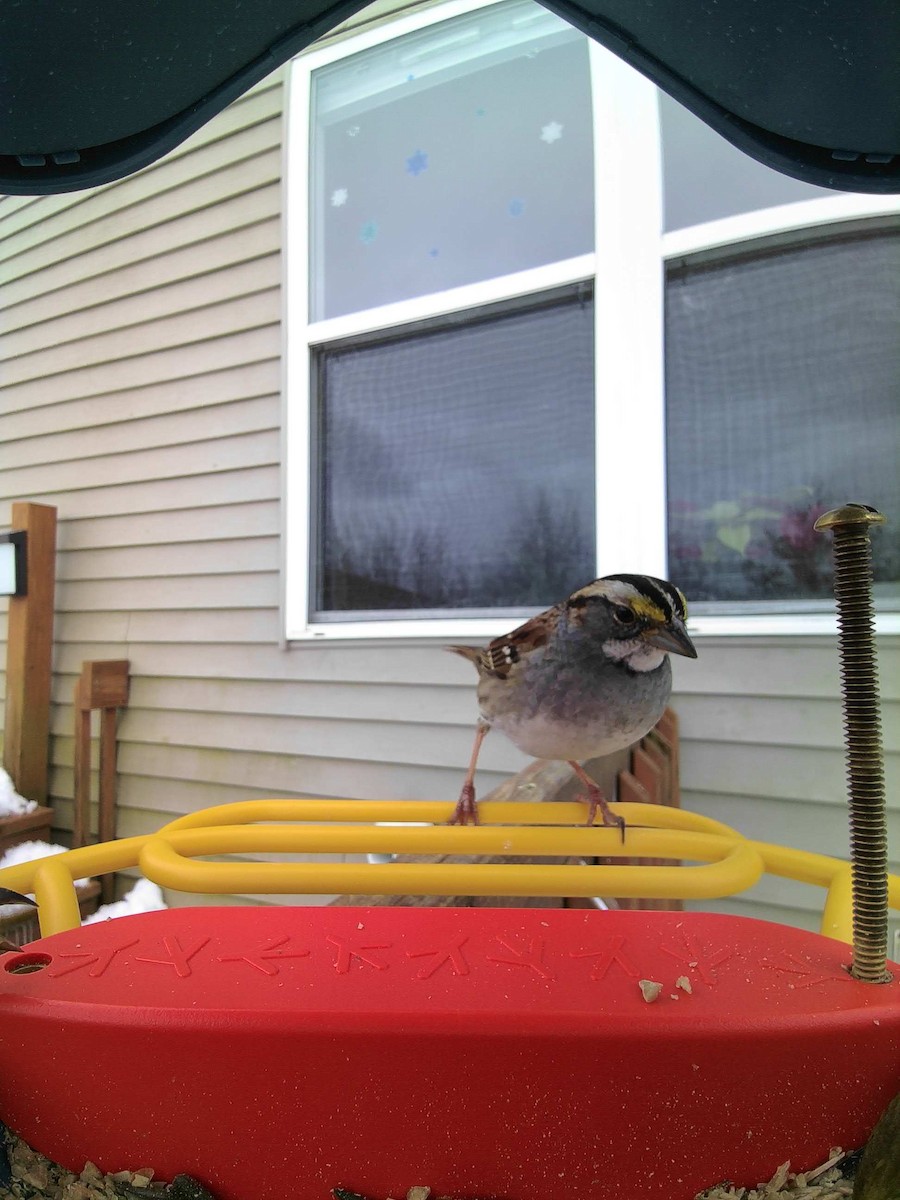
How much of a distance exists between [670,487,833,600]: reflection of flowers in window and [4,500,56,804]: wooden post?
337cm

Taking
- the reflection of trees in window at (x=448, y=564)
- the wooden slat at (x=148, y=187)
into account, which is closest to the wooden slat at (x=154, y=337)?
the wooden slat at (x=148, y=187)

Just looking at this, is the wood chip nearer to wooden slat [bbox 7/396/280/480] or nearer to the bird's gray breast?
the bird's gray breast

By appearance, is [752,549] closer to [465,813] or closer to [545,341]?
[545,341]

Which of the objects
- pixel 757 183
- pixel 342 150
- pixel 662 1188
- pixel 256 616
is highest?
pixel 342 150

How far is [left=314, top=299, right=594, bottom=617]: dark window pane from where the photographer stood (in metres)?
2.68

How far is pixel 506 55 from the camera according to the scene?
A: 110 inches

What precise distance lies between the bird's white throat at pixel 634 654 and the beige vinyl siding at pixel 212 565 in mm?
1283

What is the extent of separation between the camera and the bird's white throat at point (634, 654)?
1.12 m

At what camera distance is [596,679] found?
44.6 inches

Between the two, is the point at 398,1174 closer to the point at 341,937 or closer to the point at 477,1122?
the point at 477,1122

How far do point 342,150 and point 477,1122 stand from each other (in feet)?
12.0

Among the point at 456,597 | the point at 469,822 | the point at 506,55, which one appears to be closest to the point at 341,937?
the point at 469,822

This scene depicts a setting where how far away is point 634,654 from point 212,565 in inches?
106

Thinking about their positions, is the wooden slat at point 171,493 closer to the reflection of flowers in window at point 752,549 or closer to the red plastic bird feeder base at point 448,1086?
the reflection of flowers in window at point 752,549
